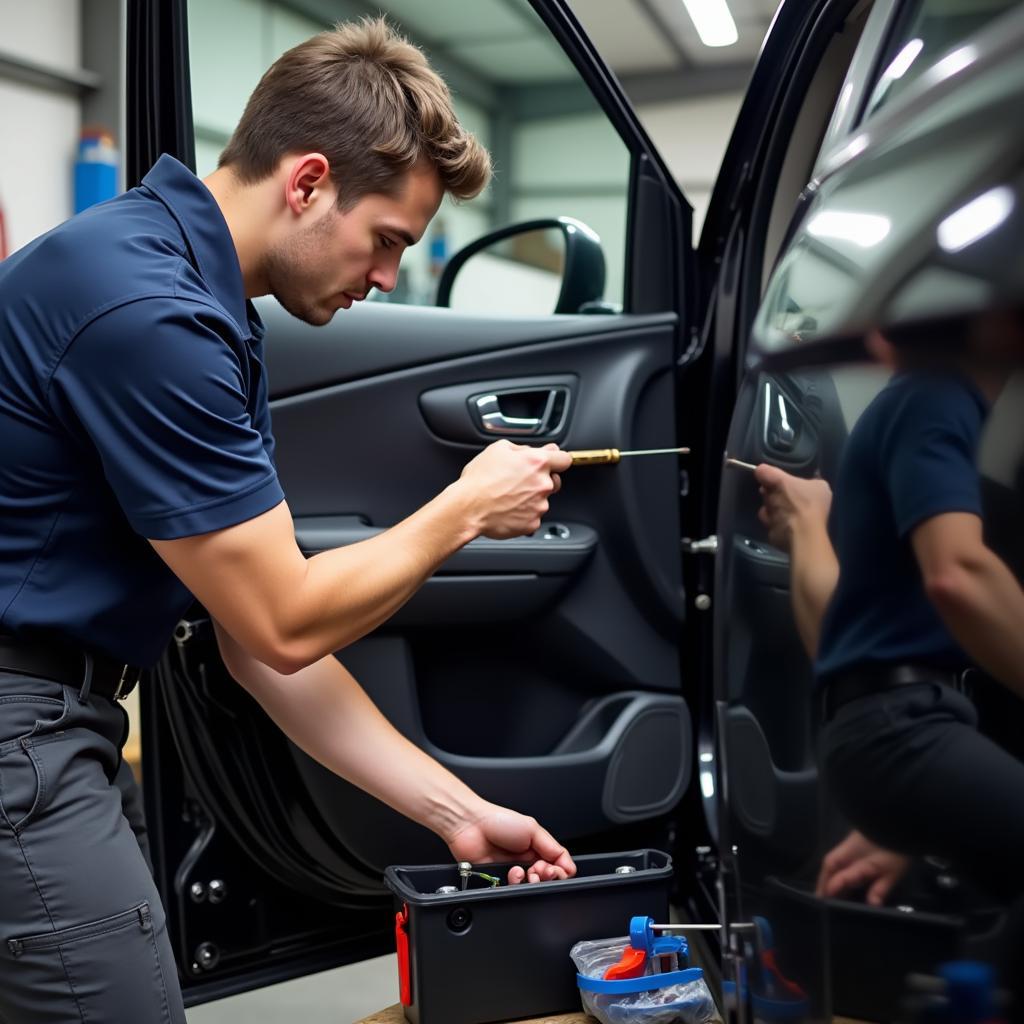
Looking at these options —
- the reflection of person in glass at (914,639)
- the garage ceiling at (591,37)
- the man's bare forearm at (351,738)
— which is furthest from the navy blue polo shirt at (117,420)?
the garage ceiling at (591,37)

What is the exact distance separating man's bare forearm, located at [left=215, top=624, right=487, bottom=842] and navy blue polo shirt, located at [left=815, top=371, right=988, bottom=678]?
81cm

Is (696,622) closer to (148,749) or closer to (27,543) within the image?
(148,749)

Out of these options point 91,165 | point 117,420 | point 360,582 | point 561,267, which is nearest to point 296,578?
point 360,582

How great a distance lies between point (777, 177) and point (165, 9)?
2.73ft

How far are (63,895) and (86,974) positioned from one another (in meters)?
0.08

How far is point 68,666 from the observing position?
1222 mm

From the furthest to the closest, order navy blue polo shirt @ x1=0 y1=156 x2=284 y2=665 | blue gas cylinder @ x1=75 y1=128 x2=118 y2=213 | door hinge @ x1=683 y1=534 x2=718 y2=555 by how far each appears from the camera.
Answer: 1. blue gas cylinder @ x1=75 y1=128 x2=118 y2=213
2. door hinge @ x1=683 y1=534 x2=718 y2=555
3. navy blue polo shirt @ x1=0 y1=156 x2=284 y2=665

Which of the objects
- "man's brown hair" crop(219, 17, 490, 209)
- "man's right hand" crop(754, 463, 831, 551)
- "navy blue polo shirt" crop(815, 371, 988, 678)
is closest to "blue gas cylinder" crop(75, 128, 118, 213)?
"man's brown hair" crop(219, 17, 490, 209)

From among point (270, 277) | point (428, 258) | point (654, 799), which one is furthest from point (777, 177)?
point (428, 258)

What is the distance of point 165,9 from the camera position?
1.57 metres

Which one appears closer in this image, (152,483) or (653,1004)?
(152,483)

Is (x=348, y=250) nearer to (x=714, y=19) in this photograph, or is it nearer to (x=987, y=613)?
(x=987, y=613)

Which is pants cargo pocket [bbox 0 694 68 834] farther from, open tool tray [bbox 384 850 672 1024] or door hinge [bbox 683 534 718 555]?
door hinge [bbox 683 534 718 555]

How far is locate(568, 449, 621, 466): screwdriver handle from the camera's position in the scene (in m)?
1.67
